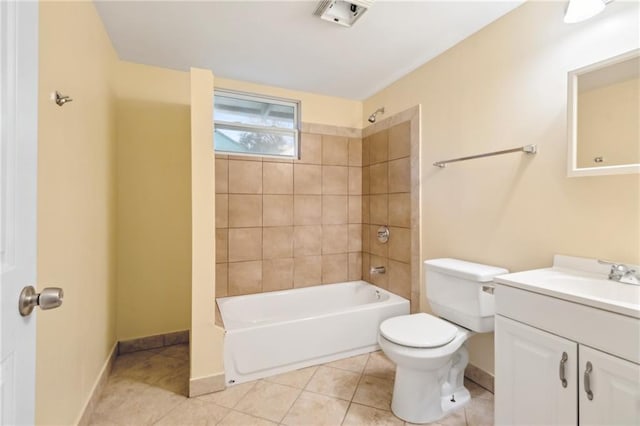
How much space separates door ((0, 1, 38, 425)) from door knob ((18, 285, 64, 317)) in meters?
0.01

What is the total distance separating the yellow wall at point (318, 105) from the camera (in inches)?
105

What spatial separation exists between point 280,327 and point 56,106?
1.65 meters

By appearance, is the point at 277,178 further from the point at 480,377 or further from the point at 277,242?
the point at 480,377

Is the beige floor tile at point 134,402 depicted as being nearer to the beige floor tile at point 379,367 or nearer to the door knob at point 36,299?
the beige floor tile at point 379,367

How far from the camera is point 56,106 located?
1203 millimetres

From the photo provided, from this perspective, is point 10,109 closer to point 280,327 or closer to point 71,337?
point 71,337

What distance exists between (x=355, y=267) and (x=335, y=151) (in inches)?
46.9


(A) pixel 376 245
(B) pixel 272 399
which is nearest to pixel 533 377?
(B) pixel 272 399

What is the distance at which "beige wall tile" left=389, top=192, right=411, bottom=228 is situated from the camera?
97.0 inches

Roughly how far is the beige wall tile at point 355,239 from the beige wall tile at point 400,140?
0.81m

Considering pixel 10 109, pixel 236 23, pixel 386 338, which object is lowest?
pixel 386 338

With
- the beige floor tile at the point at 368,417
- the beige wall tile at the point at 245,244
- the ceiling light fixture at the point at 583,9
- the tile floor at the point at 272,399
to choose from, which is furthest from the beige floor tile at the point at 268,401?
the ceiling light fixture at the point at 583,9

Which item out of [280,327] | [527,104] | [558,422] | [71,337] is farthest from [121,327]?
[527,104]

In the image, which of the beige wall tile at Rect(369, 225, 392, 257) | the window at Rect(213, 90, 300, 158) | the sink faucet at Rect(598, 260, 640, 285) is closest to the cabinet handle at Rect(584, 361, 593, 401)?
the sink faucet at Rect(598, 260, 640, 285)
